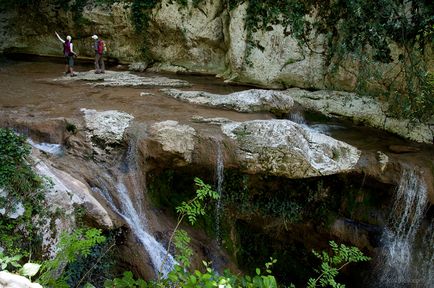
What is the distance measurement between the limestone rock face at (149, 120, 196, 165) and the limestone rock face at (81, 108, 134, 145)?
667 mm

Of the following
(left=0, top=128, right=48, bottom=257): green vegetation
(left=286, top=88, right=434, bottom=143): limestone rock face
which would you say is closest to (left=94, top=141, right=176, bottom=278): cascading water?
(left=0, top=128, right=48, bottom=257): green vegetation

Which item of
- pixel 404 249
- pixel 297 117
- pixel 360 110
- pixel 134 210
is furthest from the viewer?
pixel 360 110

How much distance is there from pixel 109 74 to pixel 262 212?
7375 millimetres

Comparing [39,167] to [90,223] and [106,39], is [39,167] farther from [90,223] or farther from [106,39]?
[106,39]

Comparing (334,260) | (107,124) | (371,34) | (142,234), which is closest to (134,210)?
(142,234)

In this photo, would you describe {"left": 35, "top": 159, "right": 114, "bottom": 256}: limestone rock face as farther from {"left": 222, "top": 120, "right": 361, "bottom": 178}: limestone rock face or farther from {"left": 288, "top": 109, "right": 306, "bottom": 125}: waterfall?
{"left": 288, "top": 109, "right": 306, "bottom": 125}: waterfall

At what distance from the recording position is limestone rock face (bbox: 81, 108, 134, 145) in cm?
746

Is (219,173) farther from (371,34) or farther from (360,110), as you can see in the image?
(371,34)

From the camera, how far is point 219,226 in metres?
8.19

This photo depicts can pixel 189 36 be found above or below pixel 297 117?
above

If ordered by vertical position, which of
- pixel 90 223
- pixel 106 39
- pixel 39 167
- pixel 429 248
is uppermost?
pixel 106 39

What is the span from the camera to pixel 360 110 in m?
11.3

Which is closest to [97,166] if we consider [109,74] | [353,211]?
[353,211]

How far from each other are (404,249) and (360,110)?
4446 millimetres
